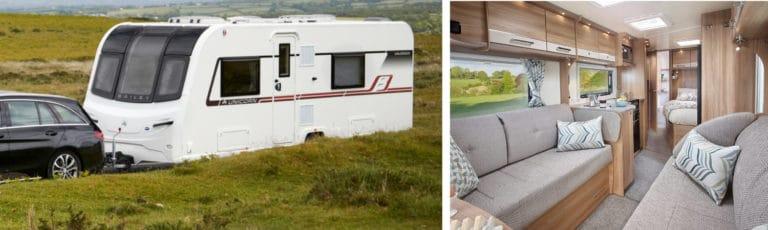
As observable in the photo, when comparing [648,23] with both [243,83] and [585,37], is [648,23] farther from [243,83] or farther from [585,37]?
[243,83]

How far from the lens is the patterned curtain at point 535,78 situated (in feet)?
7.70

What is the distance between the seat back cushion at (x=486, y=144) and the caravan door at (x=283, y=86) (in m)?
0.74

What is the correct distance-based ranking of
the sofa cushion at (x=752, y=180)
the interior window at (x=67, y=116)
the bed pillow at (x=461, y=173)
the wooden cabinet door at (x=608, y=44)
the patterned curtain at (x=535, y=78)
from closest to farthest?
the sofa cushion at (x=752, y=180) → the interior window at (x=67, y=116) → the wooden cabinet door at (x=608, y=44) → the patterned curtain at (x=535, y=78) → the bed pillow at (x=461, y=173)

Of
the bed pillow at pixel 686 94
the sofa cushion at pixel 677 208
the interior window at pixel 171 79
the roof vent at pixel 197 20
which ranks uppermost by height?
the roof vent at pixel 197 20

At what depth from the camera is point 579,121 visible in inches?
91.3

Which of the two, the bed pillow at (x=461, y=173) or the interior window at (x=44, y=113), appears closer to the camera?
the interior window at (x=44, y=113)

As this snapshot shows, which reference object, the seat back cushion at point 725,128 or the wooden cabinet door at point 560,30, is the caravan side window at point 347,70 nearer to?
the wooden cabinet door at point 560,30

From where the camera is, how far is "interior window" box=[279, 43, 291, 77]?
2379mm

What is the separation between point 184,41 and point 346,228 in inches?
39.8

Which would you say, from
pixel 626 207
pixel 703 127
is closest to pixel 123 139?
pixel 626 207

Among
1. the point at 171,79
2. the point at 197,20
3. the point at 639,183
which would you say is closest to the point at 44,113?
the point at 171,79

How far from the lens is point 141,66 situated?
2221 mm

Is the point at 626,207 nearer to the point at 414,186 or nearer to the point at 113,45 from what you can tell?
the point at 414,186

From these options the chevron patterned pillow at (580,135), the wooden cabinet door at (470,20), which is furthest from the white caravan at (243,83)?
the chevron patterned pillow at (580,135)
